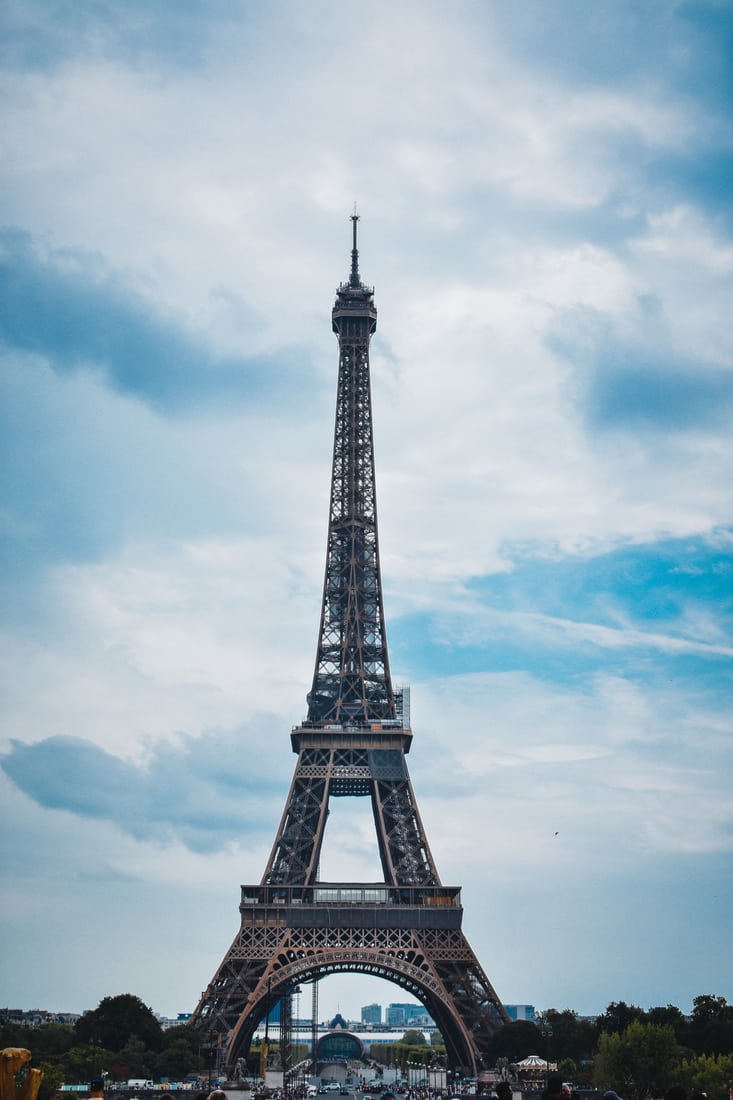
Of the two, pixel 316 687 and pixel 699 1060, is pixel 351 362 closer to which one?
pixel 316 687

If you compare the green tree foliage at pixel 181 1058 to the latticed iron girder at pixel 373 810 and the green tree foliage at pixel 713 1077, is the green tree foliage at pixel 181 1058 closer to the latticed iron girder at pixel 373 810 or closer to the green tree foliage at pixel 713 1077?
the latticed iron girder at pixel 373 810

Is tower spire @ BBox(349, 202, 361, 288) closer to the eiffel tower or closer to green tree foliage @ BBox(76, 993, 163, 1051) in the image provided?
the eiffel tower

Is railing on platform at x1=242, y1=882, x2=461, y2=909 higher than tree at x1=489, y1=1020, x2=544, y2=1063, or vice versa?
railing on platform at x1=242, y1=882, x2=461, y2=909

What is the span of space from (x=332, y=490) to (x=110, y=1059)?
48.1 meters

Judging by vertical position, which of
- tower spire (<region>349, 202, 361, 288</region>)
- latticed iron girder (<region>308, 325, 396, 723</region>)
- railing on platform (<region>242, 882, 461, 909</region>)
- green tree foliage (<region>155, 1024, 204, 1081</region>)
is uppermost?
tower spire (<region>349, 202, 361, 288</region>)

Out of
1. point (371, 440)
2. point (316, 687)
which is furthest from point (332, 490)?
point (316, 687)

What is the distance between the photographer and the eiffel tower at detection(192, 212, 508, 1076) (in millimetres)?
92312

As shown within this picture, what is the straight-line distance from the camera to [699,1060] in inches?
2876

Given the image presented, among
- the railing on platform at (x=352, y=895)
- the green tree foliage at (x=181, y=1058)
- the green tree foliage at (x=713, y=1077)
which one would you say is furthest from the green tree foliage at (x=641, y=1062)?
the green tree foliage at (x=181, y=1058)

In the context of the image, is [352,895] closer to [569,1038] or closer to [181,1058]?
[181,1058]

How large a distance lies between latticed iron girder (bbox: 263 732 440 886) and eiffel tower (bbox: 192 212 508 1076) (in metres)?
0.10

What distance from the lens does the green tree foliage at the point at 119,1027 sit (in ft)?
313

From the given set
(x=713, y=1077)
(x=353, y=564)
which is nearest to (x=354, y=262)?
(x=353, y=564)

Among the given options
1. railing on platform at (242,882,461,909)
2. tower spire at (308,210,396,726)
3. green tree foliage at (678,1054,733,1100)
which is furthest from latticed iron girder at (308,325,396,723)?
green tree foliage at (678,1054,733,1100)
